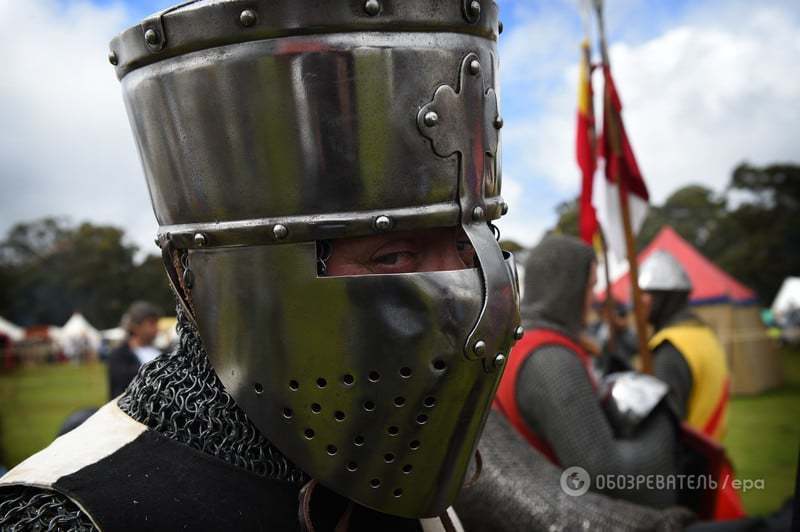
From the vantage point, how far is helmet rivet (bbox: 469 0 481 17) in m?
1.55

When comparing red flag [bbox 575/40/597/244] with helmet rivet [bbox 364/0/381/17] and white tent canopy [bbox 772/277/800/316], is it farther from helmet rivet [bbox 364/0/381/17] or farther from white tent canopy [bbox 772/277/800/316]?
white tent canopy [bbox 772/277/800/316]

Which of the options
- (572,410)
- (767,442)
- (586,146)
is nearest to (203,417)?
(572,410)

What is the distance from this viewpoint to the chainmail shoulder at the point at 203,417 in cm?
157

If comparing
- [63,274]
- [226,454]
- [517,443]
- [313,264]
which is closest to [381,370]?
[313,264]

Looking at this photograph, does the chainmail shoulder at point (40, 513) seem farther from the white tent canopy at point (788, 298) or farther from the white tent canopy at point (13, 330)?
the white tent canopy at point (13, 330)

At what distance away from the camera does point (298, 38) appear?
1418 mm

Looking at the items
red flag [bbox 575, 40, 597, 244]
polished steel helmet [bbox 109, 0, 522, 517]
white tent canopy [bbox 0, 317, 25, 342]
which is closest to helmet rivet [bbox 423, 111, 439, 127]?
polished steel helmet [bbox 109, 0, 522, 517]

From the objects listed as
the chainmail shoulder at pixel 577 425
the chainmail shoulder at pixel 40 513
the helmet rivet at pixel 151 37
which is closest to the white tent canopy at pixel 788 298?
the chainmail shoulder at pixel 577 425

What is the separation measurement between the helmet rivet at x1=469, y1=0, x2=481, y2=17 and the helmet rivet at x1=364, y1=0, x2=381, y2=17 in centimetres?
22

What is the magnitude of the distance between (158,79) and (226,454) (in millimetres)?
791

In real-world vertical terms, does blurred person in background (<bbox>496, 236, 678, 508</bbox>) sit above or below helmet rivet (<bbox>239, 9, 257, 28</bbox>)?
below

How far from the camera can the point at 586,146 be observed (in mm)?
5488

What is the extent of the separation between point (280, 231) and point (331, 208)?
110 millimetres

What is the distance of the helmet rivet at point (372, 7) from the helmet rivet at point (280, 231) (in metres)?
0.45
